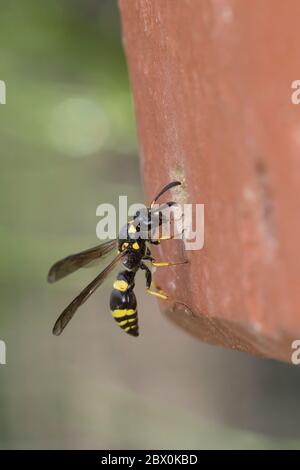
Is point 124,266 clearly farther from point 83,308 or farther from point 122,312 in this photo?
point 83,308

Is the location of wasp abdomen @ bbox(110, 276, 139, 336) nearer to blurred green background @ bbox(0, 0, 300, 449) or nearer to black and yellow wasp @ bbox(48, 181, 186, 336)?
black and yellow wasp @ bbox(48, 181, 186, 336)

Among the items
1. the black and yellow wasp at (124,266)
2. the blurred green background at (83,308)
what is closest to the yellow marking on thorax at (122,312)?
the black and yellow wasp at (124,266)

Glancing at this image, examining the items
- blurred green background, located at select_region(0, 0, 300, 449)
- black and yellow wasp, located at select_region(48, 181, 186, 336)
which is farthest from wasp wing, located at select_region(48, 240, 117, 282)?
blurred green background, located at select_region(0, 0, 300, 449)

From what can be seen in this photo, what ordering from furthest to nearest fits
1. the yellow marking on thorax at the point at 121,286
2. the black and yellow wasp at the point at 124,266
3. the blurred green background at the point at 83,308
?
the blurred green background at the point at 83,308
the yellow marking on thorax at the point at 121,286
the black and yellow wasp at the point at 124,266

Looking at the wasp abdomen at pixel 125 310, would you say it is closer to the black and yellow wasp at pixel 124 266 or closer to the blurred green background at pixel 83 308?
the black and yellow wasp at pixel 124 266

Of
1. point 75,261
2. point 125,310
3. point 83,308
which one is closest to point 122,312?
point 125,310

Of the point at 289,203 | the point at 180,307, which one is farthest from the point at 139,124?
the point at 289,203
